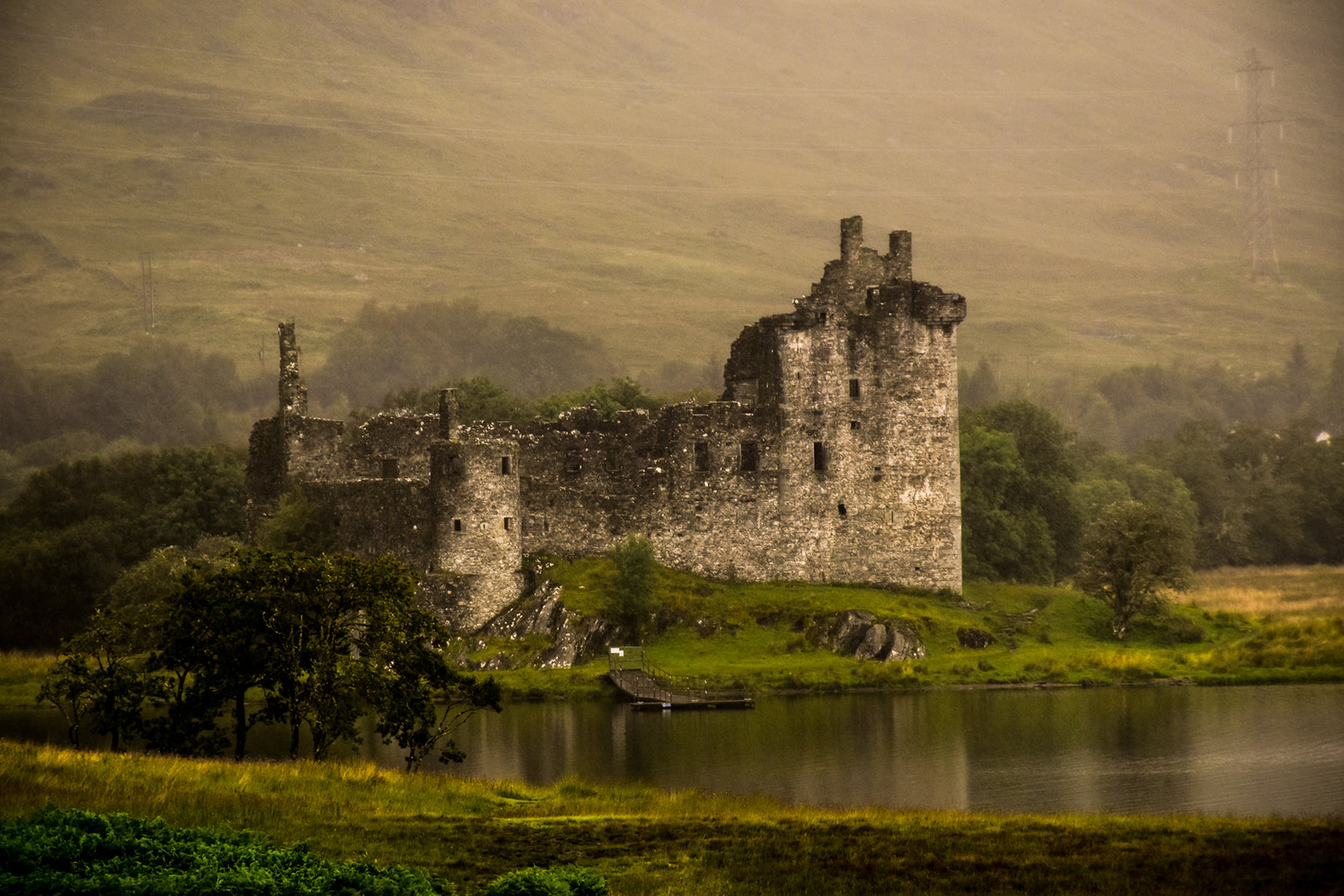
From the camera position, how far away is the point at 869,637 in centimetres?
5672

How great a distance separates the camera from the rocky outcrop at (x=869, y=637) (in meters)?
56.2

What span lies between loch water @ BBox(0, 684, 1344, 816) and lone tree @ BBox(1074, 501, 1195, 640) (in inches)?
261

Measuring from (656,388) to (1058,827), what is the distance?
432 feet

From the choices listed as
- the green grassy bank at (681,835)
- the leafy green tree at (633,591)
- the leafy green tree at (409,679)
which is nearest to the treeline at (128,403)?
the leafy green tree at (633,591)

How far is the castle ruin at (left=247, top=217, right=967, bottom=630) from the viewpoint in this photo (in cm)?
6091

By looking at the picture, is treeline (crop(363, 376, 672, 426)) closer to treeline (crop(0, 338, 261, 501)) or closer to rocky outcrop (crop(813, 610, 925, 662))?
rocky outcrop (crop(813, 610, 925, 662))

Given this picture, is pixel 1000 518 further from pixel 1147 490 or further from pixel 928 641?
pixel 1147 490

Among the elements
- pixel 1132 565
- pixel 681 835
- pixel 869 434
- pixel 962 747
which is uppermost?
pixel 869 434

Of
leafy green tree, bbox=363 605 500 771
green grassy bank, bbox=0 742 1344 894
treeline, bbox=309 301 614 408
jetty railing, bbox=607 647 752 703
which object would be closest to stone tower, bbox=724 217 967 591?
jetty railing, bbox=607 647 752 703

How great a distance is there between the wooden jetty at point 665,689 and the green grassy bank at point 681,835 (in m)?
13.8

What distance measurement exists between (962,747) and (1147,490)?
2109 inches

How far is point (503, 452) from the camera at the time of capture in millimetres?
57656

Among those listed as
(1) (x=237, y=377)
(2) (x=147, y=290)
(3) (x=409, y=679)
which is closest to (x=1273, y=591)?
(3) (x=409, y=679)

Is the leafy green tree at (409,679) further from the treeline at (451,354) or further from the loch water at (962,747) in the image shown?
the treeline at (451,354)
